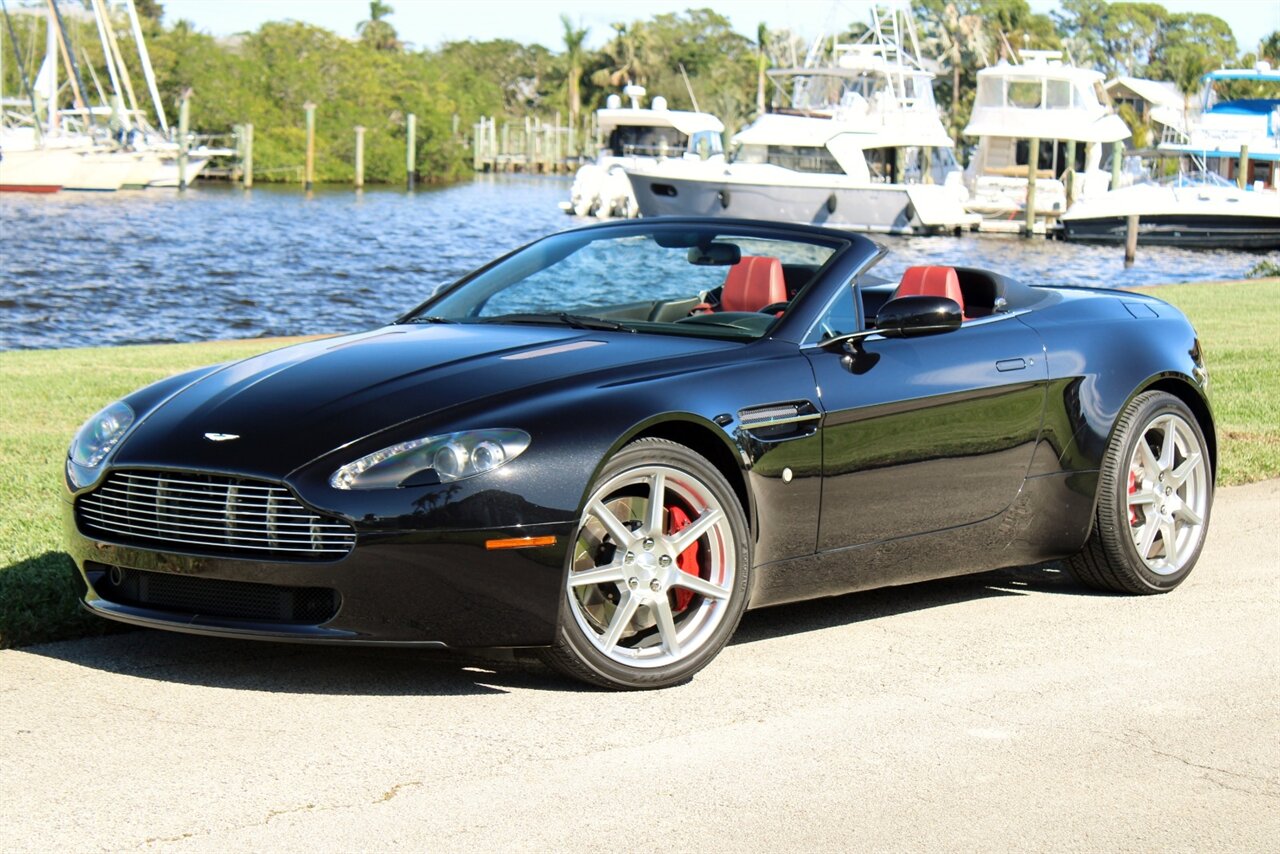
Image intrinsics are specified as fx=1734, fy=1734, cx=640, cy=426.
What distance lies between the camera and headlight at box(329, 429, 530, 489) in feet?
15.2

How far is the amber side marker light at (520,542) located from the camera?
4.62 meters

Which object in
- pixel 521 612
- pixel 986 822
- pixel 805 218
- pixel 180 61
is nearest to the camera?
pixel 986 822

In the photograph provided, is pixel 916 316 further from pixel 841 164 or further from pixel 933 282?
pixel 841 164

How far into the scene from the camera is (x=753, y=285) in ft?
20.4

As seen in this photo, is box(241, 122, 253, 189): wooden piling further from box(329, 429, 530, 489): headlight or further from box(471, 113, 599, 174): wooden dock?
box(329, 429, 530, 489): headlight

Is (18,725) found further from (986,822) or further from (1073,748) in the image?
(1073,748)

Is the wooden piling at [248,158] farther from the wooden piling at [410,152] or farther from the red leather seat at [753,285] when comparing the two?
the red leather seat at [753,285]

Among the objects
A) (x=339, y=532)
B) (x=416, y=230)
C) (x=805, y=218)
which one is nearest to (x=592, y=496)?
(x=339, y=532)

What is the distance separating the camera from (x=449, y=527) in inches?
181

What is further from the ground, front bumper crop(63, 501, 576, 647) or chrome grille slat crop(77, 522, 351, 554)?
chrome grille slat crop(77, 522, 351, 554)

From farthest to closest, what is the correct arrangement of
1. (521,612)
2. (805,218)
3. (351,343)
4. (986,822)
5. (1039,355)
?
1. (805,218)
2. (1039,355)
3. (351,343)
4. (521,612)
5. (986,822)

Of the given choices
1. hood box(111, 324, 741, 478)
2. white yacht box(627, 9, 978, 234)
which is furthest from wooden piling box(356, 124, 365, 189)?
hood box(111, 324, 741, 478)

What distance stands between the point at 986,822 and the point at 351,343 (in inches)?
110

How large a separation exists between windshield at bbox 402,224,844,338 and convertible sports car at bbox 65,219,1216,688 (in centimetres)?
1
